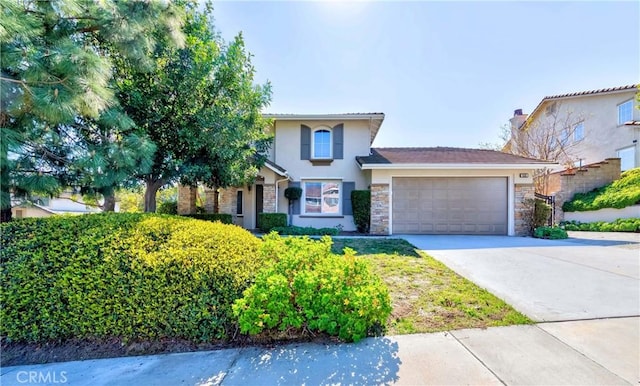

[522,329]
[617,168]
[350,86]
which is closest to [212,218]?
[350,86]

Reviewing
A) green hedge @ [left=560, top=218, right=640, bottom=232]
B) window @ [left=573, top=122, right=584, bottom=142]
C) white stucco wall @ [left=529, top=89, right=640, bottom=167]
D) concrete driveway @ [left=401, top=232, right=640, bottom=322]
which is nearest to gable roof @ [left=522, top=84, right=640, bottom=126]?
white stucco wall @ [left=529, top=89, right=640, bottom=167]

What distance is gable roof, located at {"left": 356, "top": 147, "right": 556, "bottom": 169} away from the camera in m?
10.4

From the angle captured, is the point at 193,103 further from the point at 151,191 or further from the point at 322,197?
the point at 322,197

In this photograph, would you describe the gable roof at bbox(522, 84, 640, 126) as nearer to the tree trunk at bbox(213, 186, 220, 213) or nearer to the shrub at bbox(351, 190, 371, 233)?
the shrub at bbox(351, 190, 371, 233)

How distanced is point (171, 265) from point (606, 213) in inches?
685

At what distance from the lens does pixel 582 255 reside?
668cm

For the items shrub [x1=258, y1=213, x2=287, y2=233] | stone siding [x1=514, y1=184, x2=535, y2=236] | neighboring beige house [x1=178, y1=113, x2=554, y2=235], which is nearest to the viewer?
stone siding [x1=514, y1=184, x2=535, y2=236]

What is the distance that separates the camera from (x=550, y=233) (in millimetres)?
9641

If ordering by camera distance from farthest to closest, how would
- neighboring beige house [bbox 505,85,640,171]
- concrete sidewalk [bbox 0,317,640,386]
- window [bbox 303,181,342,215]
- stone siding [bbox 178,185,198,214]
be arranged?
neighboring beige house [bbox 505,85,640,171] → stone siding [bbox 178,185,198,214] → window [bbox 303,181,342,215] → concrete sidewalk [bbox 0,317,640,386]

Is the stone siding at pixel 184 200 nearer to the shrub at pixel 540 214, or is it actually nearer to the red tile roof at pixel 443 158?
the red tile roof at pixel 443 158

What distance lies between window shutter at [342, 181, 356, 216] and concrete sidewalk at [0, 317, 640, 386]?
9.28 metres

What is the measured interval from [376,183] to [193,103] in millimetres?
7299

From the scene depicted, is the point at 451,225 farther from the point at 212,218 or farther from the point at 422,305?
the point at 212,218

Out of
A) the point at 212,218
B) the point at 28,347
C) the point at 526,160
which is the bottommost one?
the point at 28,347
